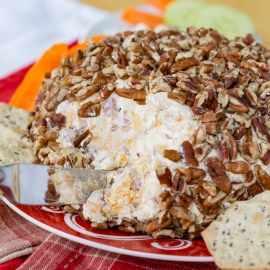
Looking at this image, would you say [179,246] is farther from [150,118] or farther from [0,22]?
[0,22]

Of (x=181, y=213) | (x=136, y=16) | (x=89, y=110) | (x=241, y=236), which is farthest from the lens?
(x=136, y=16)

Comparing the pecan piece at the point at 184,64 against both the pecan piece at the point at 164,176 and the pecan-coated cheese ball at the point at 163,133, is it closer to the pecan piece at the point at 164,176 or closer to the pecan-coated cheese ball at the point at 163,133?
the pecan-coated cheese ball at the point at 163,133

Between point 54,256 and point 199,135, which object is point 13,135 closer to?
point 54,256

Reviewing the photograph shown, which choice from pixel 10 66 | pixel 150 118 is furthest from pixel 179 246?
pixel 10 66

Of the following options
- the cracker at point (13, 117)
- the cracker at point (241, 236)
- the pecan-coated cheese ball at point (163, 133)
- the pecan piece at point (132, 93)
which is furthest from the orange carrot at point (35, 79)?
the cracker at point (241, 236)

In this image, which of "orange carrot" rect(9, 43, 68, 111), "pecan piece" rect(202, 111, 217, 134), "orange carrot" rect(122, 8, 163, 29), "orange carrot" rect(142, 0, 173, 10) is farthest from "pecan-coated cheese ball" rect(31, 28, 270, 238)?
"orange carrot" rect(142, 0, 173, 10)

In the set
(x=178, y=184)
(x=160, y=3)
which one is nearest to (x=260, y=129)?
(x=178, y=184)
